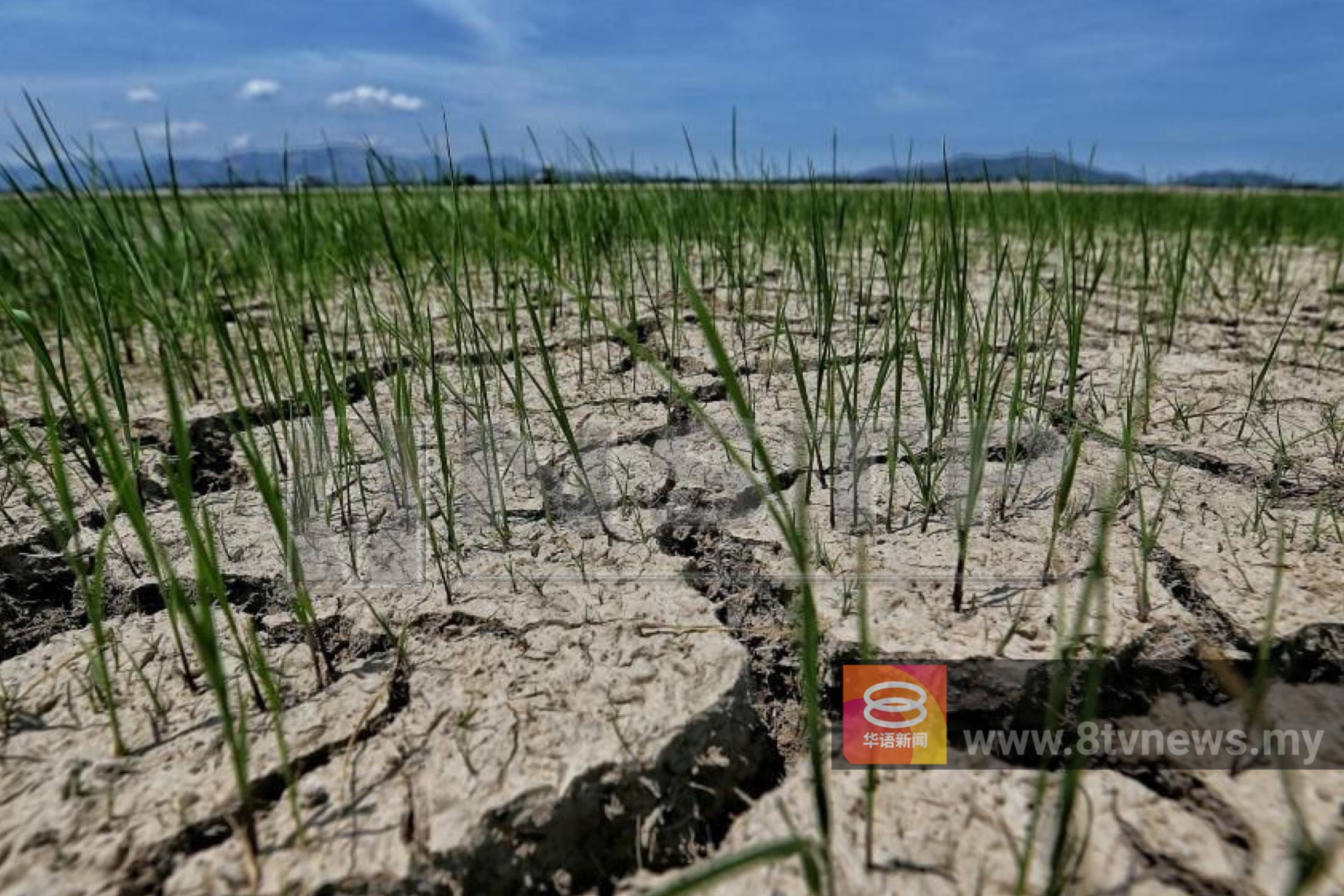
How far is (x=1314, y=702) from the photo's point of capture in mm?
764

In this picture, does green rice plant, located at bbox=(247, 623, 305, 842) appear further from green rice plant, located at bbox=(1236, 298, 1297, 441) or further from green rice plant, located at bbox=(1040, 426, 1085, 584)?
green rice plant, located at bbox=(1236, 298, 1297, 441)

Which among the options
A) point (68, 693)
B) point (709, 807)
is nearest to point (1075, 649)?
point (709, 807)

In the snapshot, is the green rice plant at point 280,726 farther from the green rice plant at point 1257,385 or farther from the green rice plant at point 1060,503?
the green rice plant at point 1257,385

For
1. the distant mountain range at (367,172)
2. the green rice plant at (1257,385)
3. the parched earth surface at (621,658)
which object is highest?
the distant mountain range at (367,172)

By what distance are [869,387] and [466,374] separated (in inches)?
28.3

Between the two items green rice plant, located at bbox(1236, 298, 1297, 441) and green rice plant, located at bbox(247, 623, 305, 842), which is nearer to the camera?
green rice plant, located at bbox(247, 623, 305, 842)

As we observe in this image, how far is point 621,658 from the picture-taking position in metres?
0.82

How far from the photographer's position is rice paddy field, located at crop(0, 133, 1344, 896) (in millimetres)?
622

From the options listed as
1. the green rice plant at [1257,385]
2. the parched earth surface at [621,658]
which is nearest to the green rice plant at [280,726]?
the parched earth surface at [621,658]

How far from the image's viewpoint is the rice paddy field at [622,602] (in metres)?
0.62

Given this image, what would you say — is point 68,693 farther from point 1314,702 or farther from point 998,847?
point 1314,702

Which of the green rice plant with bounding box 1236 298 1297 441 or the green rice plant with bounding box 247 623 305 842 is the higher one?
the green rice plant with bounding box 1236 298 1297 441

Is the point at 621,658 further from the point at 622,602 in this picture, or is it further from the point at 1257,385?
the point at 1257,385

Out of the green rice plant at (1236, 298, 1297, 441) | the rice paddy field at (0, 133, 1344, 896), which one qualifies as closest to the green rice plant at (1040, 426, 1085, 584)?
the rice paddy field at (0, 133, 1344, 896)
